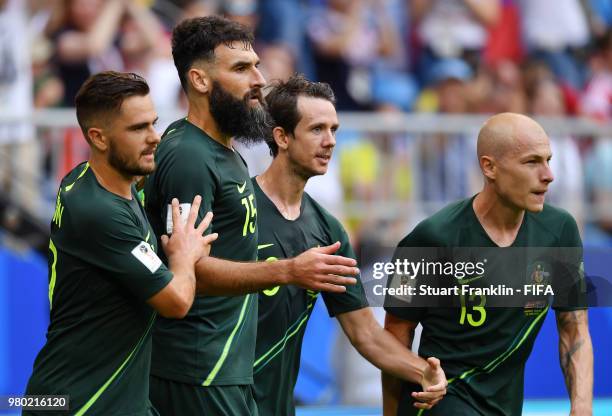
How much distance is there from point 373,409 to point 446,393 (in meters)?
2.57

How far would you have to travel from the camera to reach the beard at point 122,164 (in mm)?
4852

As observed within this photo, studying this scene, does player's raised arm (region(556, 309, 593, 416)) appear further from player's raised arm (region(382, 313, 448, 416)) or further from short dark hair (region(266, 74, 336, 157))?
short dark hair (region(266, 74, 336, 157))

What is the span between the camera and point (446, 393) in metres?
6.11

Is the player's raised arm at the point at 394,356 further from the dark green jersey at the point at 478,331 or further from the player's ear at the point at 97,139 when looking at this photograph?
the player's ear at the point at 97,139

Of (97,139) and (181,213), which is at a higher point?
(97,139)

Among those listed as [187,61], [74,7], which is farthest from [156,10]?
[187,61]

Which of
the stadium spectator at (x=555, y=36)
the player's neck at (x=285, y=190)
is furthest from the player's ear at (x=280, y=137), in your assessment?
the stadium spectator at (x=555, y=36)

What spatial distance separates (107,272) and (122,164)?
1.53 feet

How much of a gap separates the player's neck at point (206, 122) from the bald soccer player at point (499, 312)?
1270 mm

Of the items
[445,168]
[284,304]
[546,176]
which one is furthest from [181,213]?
[445,168]

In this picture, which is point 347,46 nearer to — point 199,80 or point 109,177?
point 199,80

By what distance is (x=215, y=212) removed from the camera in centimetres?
546

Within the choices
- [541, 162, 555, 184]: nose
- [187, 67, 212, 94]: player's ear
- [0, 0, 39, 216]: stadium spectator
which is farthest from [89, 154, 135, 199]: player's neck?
[0, 0, 39, 216]: stadium spectator

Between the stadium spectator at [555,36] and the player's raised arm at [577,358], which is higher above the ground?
the stadium spectator at [555,36]
